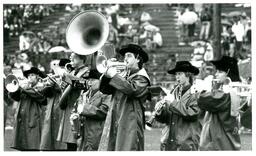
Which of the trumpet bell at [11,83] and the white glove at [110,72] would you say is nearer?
the white glove at [110,72]

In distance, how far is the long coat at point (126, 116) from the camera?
11367 mm

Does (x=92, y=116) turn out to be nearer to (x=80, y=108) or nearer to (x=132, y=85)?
(x=80, y=108)

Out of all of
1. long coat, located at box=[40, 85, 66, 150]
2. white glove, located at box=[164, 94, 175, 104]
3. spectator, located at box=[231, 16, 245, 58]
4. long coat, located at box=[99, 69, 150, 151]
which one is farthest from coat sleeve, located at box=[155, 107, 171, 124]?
spectator, located at box=[231, 16, 245, 58]

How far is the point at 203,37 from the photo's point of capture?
33.1 metres

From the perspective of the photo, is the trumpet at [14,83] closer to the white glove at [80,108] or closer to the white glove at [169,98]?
the white glove at [80,108]

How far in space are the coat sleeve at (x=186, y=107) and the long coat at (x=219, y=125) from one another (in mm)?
466

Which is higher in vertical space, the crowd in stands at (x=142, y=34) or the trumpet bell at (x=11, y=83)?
the crowd in stands at (x=142, y=34)

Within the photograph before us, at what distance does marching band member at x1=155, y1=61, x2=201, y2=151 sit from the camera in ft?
39.9

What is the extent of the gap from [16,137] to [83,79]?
3.12 m

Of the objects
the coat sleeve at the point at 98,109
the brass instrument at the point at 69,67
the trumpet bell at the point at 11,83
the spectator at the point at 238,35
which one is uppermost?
the spectator at the point at 238,35

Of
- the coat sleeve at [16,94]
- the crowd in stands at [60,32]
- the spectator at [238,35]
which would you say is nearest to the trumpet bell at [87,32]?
the coat sleeve at [16,94]

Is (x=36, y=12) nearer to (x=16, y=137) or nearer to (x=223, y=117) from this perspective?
(x=16, y=137)
